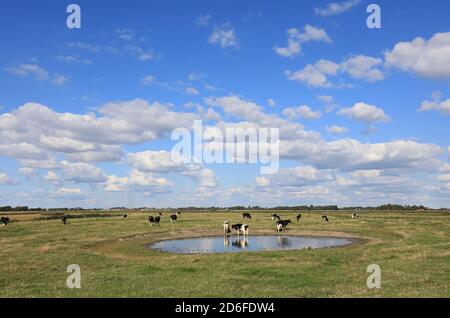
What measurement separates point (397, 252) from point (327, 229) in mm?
29056

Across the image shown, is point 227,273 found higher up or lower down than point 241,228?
higher up

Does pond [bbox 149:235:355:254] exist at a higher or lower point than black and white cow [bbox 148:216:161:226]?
lower

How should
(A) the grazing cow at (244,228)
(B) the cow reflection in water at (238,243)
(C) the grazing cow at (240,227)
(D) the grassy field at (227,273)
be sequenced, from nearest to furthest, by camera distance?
(D) the grassy field at (227,273) → (B) the cow reflection in water at (238,243) → (A) the grazing cow at (244,228) → (C) the grazing cow at (240,227)

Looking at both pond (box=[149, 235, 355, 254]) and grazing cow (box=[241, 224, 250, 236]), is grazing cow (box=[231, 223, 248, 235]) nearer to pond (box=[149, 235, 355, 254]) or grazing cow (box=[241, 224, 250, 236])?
grazing cow (box=[241, 224, 250, 236])

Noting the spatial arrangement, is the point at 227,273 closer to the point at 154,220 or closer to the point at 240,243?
the point at 240,243

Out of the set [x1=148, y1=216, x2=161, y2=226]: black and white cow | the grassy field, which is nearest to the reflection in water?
the grassy field

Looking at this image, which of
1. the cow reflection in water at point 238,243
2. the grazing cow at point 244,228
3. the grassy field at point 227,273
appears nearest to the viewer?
the grassy field at point 227,273

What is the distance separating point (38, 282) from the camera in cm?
2361

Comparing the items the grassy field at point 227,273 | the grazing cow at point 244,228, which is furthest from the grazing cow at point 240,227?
the grassy field at point 227,273

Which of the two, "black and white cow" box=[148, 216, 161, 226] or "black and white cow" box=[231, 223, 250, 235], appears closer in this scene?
"black and white cow" box=[231, 223, 250, 235]

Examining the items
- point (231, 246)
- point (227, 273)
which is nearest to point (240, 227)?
point (231, 246)

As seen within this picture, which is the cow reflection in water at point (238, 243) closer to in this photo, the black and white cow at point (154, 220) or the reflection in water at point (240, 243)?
the reflection in water at point (240, 243)
